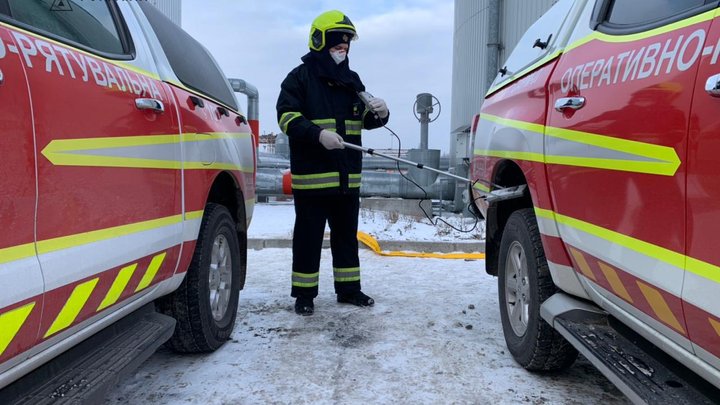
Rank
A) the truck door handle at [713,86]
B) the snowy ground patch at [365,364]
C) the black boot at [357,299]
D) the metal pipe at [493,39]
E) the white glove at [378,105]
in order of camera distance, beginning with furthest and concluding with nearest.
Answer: the metal pipe at [493,39] < the black boot at [357,299] < the white glove at [378,105] < the snowy ground patch at [365,364] < the truck door handle at [713,86]

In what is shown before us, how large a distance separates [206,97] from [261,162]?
354 inches

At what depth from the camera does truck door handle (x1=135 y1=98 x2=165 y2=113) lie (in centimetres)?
197

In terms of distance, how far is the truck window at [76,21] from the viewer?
4.96 feet

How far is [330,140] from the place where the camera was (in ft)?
11.3

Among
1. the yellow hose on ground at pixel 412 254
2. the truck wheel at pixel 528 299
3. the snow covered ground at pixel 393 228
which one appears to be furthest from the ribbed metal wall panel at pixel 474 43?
the truck wheel at pixel 528 299

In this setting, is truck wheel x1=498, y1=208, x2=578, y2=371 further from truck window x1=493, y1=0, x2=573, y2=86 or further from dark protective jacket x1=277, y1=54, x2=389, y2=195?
dark protective jacket x1=277, y1=54, x2=389, y2=195

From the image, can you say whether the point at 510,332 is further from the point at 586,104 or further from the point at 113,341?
the point at 113,341

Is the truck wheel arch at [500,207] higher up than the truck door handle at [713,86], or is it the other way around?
the truck door handle at [713,86]

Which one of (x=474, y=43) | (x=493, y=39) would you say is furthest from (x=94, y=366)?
(x=474, y=43)

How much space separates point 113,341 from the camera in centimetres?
198

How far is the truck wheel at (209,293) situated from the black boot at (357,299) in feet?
3.17

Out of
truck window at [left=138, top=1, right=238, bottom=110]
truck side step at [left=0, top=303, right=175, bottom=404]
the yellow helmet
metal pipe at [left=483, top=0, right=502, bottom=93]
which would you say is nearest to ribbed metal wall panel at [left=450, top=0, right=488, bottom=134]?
metal pipe at [left=483, top=0, right=502, bottom=93]

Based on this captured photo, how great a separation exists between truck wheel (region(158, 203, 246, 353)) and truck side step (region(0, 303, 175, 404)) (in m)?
0.30

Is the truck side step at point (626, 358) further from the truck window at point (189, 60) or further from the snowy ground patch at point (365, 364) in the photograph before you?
the truck window at point (189, 60)
